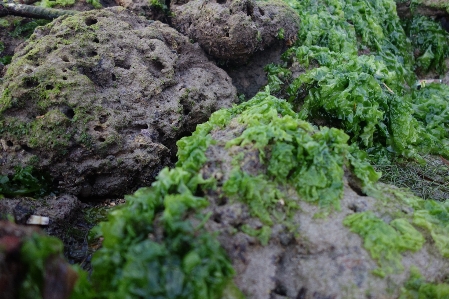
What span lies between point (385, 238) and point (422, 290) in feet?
1.20

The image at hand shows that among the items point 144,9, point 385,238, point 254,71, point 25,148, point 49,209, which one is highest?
point 144,9

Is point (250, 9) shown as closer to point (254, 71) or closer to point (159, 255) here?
point (254, 71)

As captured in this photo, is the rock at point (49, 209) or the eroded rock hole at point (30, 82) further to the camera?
the eroded rock hole at point (30, 82)

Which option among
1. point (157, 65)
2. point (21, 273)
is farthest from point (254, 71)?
point (21, 273)

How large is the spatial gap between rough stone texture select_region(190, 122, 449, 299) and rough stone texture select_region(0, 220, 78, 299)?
0.82 meters

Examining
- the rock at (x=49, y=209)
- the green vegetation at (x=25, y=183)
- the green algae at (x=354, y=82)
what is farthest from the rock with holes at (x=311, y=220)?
the green vegetation at (x=25, y=183)

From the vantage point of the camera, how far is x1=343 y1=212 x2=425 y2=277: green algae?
93.4 inches

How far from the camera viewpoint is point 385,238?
2.42m

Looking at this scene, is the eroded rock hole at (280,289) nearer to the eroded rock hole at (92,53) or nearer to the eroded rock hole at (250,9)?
the eroded rock hole at (92,53)

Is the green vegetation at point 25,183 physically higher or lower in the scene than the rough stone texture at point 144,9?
lower

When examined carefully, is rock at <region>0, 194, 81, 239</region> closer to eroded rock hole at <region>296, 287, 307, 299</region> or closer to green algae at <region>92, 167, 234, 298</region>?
green algae at <region>92, 167, 234, 298</region>

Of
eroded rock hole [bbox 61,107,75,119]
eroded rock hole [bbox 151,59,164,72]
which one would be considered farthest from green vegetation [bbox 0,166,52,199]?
eroded rock hole [bbox 151,59,164,72]

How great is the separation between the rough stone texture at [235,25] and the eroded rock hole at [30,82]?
1913mm

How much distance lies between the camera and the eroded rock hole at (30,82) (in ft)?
11.4
